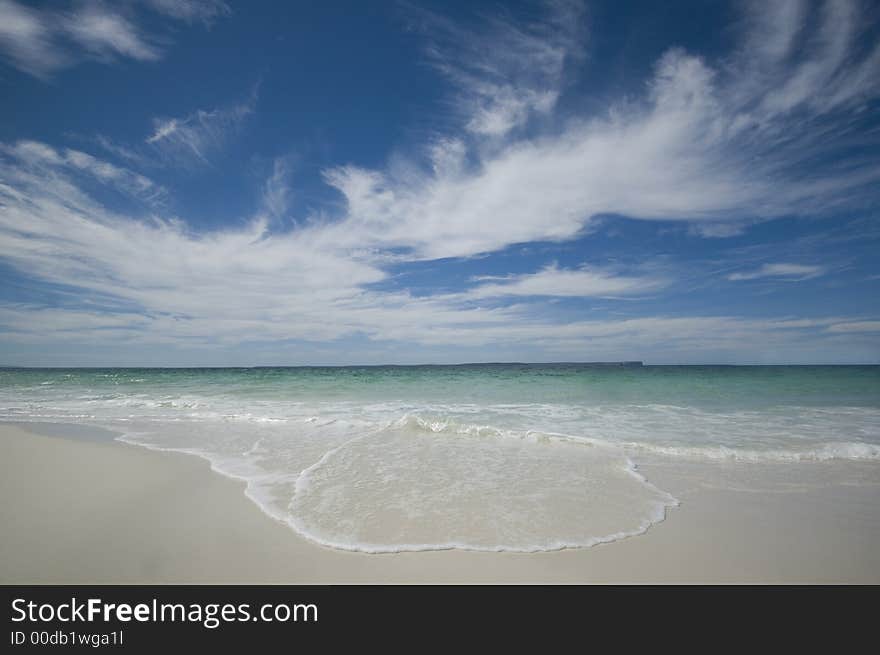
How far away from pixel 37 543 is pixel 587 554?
5525 mm

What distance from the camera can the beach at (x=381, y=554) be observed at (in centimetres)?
330

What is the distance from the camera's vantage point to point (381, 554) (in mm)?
3625

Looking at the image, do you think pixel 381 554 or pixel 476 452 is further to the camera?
pixel 476 452

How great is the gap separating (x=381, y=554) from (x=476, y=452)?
433 centimetres

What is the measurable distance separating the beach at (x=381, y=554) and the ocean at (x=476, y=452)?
0.83 ft

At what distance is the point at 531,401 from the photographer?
16250 mm

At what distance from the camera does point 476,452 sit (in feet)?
25.4

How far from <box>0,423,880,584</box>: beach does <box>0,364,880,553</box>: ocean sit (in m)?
0.25

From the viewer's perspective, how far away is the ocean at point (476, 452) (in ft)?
14.0

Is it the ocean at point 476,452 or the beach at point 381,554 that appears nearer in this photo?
the beach at point 381,554

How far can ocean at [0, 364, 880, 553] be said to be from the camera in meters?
4.28

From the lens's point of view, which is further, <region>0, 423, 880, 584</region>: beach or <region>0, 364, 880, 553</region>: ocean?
<region>0, 364, 880, 553</region>: ocean
